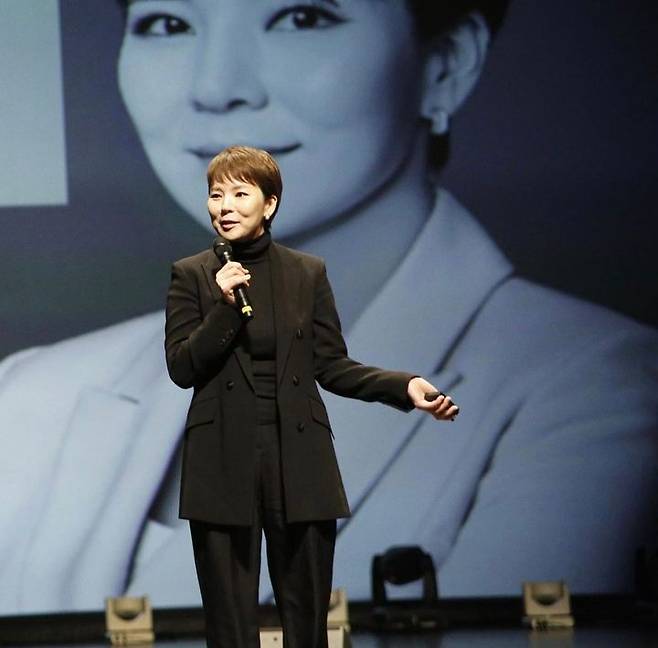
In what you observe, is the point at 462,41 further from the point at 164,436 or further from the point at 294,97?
the point at 164,436

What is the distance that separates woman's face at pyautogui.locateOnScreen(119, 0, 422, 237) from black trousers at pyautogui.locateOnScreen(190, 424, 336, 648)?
3.60 meters

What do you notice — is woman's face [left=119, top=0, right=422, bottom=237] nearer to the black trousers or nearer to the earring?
the earring

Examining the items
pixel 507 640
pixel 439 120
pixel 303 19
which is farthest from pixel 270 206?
pixel 439 120

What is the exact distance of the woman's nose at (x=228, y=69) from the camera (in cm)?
574

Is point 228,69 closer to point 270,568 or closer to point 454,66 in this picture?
point 454,66

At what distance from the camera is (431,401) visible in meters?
2.27

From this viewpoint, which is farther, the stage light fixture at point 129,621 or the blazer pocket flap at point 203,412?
the stage light fixture at point 129,621

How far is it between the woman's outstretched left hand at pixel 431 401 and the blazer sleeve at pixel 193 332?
0.32m

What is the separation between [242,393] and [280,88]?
12.1 ft

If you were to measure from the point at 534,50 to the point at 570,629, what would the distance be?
2.44 m

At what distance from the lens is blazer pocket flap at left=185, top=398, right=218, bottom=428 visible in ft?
7.45

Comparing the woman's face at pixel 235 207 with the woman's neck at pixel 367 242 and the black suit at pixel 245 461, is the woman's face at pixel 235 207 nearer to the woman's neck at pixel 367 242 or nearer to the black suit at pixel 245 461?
the black suit at pixel 245 461

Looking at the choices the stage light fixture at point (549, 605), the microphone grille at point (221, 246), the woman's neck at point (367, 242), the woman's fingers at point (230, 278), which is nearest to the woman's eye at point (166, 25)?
the woman's neck at point (367, 242)

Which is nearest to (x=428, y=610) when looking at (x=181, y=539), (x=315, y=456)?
(x=181, y=539)
